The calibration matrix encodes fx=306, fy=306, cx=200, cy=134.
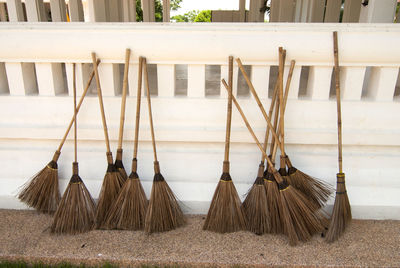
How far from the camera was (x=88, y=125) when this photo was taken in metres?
2.43

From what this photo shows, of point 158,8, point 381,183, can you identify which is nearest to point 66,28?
point 381,183

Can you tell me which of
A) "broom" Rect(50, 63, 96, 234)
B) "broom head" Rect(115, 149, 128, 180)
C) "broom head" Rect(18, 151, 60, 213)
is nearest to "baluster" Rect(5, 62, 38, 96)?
"broom" Rect(50, 63, 96, 234)

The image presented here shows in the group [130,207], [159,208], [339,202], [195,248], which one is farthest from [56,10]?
[339,202]

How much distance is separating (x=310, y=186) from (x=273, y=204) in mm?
364

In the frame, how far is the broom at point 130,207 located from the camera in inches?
87.7

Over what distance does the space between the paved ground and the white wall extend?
1.03 ft

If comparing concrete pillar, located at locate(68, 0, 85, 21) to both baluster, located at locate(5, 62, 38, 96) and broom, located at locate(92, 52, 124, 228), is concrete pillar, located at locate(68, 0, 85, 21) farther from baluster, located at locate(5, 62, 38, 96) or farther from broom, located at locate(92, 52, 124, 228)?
broom, located at locate(92, 52, 124, 228)

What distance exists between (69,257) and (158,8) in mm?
25282

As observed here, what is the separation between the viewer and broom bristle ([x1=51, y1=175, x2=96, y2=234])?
7.23 ft

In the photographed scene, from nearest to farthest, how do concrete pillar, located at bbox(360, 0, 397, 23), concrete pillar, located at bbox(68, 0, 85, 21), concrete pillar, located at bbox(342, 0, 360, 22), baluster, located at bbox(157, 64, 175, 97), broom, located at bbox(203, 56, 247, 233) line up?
broom, located at bbox(203, 56, 247, 233)
baluster, located at bbox(157, 64, 175, 97)
concrete pillar, located at bbox(360, 0, 397, 23)
concrete pillar, located at bbox(68, 0, 85, 21)
concrete pillar, located at bbox(342, 0, 360, 22)

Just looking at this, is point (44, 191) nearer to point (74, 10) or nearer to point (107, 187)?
point (107, 187)

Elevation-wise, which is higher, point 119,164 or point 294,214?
point 119,164

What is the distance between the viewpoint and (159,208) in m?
2.22

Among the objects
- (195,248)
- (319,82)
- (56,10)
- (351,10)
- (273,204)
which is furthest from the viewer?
(351,10)
